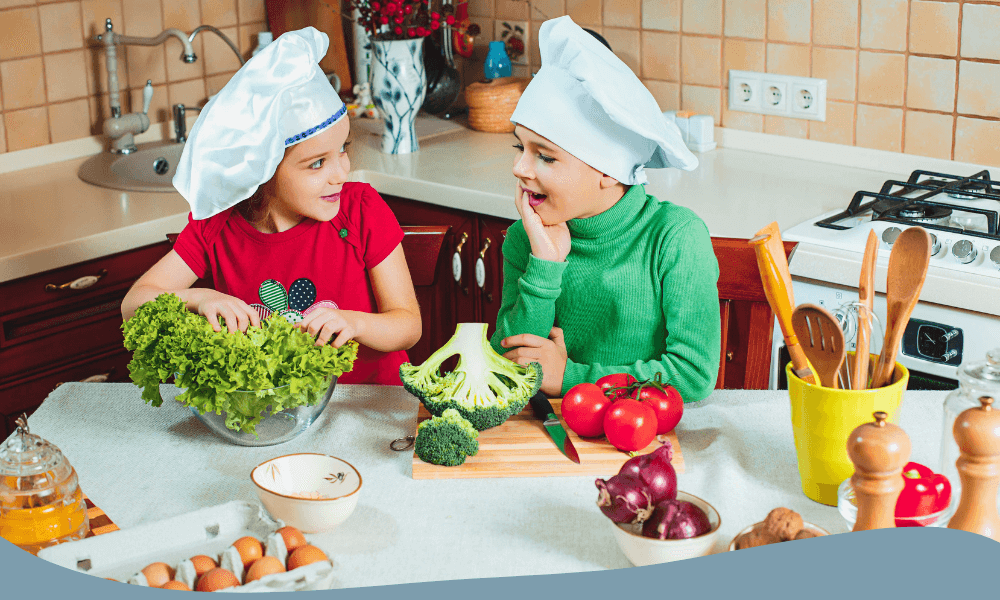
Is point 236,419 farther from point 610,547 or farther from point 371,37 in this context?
point 371,37

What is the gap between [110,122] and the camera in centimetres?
250

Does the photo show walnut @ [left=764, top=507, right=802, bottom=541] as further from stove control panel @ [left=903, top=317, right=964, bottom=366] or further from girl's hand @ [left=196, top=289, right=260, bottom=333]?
stove control panel @ [left=903, top=317, right=964, bottom=366]

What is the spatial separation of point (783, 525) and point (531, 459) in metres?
0.33

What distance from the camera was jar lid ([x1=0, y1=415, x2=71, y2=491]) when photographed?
3.01 ft

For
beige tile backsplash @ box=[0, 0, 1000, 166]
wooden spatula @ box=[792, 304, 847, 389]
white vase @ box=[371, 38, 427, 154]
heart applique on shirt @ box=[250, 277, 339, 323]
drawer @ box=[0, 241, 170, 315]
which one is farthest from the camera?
white vase @ box=[371, 38, 427, 154]

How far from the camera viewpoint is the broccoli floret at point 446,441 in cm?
105

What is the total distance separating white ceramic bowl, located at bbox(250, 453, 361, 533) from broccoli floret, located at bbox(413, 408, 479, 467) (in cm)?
10

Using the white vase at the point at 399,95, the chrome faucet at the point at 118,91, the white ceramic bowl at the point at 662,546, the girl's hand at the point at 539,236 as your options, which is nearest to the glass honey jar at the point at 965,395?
the white ceramic bowl at the point at 662,546

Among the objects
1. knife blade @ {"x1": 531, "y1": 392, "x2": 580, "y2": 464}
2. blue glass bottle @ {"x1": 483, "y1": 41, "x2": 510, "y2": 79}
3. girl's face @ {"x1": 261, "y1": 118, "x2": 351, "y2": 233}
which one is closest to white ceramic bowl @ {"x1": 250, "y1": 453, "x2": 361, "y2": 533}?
knife blade @ {"x1": 531, "y1": 392, "x2": 580, "y2": 464}

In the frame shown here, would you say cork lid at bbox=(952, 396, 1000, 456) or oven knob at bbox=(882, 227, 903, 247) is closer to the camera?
cork lid at bbox=(952, 396, 1000, 456)

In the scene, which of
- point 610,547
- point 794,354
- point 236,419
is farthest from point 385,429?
→ point 794,354

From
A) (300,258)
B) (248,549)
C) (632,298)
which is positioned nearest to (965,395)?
(632,298)

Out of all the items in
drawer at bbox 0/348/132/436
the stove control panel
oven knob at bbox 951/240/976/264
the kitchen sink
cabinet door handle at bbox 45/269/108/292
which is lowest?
drawer at bbox 0/348/132/436

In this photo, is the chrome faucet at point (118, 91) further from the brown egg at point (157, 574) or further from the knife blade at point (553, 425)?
the brown egg at point (157, 574)
